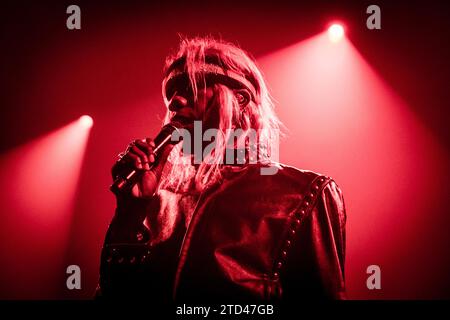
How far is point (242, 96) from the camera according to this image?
1651 mm

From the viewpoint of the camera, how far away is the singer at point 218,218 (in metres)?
1.36

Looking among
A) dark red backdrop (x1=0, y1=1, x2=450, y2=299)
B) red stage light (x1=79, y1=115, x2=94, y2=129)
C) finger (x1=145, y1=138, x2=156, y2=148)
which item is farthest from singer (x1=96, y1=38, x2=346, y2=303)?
red stage light (x1=79, y1=115, x2=94, y2=129)

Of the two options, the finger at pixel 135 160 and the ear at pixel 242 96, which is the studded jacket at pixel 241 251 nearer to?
the finger at pixel 135 160

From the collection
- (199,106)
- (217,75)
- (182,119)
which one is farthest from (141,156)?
(217,75)

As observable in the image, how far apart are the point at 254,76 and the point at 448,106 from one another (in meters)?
1.00

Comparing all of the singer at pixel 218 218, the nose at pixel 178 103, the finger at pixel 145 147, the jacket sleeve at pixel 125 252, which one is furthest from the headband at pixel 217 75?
the jacket sleeve at pixel 125 252

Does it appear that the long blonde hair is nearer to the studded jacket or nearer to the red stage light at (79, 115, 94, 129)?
the studded jacket

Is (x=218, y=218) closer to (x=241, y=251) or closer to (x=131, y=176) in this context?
(x=241, y=251)

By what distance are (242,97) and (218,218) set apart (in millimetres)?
541

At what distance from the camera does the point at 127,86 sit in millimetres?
1989

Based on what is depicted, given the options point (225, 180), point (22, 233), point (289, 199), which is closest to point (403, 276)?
point (289, 199)

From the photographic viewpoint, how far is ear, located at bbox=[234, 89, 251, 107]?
1.64 m

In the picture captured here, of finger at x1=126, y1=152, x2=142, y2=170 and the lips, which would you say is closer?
finger at x1=126, y1=152, x2=142, y2=170
